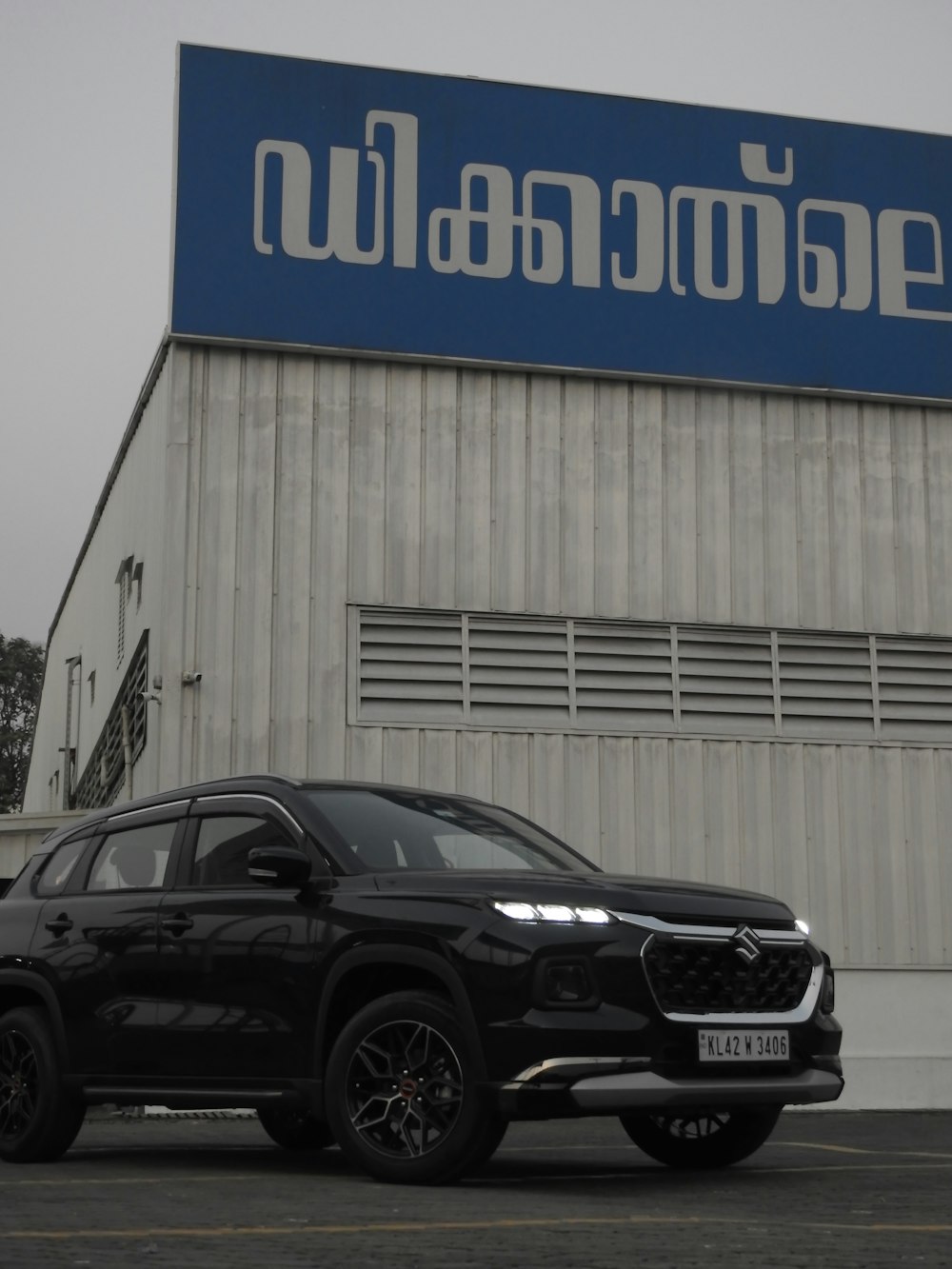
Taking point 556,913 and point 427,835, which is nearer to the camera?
point 556,913

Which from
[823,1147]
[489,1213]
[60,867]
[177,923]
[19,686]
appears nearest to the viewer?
[489,1213]

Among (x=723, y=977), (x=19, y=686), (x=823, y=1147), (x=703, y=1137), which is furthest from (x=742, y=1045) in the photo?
(x=19, y=686)

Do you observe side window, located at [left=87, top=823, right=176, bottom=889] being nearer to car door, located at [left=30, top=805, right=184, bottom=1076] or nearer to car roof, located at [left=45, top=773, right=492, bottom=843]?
car door, located at [left=30, top=805, right=184, bottom=1076]

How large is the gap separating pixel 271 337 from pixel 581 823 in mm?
4972

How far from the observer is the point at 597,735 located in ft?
52.2

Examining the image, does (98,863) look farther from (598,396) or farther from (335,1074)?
(598,396)

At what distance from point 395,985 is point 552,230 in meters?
10.7

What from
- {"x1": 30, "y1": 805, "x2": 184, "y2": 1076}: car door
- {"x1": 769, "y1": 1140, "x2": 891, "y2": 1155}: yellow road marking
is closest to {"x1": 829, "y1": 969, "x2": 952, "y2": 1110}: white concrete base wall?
{"x1": 769, "y1": 1140, "x2": 891, "y2": 1155}: yellow road marking

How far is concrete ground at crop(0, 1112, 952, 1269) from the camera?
17.3 ft

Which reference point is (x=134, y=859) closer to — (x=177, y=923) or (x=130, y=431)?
(x=177, y=923)

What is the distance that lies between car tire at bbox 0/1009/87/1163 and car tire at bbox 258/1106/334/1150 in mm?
1106

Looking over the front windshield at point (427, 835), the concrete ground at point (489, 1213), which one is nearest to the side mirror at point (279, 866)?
the front windshield at point (427, 835)

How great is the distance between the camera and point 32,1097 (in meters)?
8.78

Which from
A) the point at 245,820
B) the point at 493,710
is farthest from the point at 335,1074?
the point at 493,710
